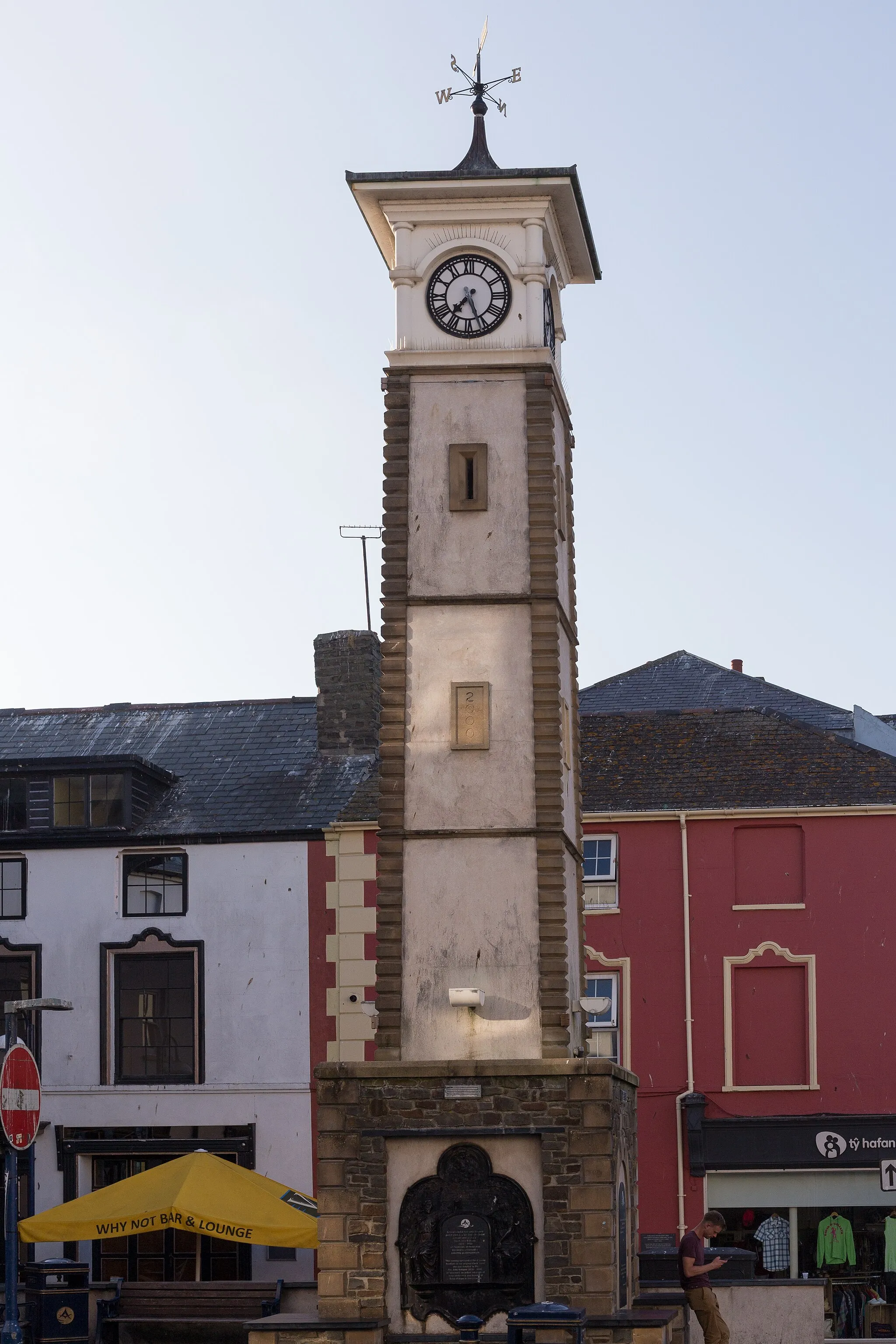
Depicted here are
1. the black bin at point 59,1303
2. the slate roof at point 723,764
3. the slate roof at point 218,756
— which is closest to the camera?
the black bin at point 59,1303

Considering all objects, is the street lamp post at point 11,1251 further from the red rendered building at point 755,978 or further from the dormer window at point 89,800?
the red rendered building at point 755,978

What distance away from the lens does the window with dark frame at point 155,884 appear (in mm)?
36250

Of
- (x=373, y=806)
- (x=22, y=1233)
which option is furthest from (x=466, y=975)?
(x=373, y=806)

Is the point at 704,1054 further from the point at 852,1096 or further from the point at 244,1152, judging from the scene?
the point at 244,1152

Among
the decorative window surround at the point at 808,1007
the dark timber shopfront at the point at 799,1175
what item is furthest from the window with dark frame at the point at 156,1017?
the decorative window surround at the point at 808,1007

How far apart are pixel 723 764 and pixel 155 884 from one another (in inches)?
408

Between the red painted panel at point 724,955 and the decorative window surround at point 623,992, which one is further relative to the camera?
the decorative window surround at point 623,992

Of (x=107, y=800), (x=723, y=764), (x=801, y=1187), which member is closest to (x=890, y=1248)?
(x=801, y=1187)

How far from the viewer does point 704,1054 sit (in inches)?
1382

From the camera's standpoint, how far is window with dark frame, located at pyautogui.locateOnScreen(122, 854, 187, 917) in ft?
119

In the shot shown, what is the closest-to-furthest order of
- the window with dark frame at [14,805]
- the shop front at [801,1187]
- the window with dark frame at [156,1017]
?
the shop front at [801,1187] → the window with dark frame at [156,1017] → the window with dark frame at [14,805]

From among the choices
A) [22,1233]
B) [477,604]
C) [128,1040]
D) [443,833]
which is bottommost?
[22,1233]

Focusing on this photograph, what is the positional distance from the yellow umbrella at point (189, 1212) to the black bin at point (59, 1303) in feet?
1.84

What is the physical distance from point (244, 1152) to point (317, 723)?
8.35 m
